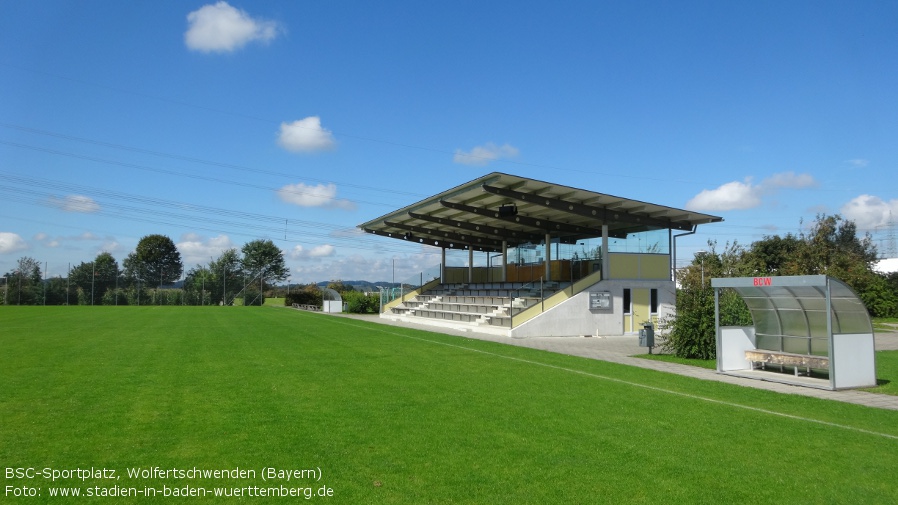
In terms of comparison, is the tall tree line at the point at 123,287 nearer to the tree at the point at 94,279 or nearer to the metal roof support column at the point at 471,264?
the tree at the point at 94,279

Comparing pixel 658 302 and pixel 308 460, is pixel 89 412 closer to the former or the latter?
pixel 308 460

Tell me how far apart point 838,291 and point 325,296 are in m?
42.7

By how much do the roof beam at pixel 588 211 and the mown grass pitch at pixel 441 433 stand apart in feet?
37.3

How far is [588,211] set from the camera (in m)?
24.8

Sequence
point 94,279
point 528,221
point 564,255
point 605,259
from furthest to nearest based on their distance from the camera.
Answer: point 94,279, point 564,255, point 528,221, point 605,259

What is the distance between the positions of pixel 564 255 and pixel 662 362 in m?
15.6

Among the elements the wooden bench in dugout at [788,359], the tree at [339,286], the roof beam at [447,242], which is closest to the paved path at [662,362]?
the wooden bench in dugout at [788,359]

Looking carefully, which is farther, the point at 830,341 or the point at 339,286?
the point at 339,286

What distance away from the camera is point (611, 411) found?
8.45 metres

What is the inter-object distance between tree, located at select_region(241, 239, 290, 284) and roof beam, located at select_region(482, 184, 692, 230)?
67.0m

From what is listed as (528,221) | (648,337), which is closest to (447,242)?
(528,221)

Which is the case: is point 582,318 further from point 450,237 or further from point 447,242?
point 447,242

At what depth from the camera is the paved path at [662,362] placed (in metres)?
10.2

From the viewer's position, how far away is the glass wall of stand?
11.2 m
